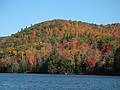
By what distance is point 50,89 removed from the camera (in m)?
74.2

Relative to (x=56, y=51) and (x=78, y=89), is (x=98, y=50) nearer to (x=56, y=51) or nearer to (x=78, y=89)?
(x=56, y=51)

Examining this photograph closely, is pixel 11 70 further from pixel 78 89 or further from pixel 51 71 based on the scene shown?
pixel 78 89

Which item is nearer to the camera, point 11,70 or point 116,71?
point 116,71

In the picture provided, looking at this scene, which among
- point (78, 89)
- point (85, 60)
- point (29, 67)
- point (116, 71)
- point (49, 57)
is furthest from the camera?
point (29, 67)

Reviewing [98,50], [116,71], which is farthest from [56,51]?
[116,71]

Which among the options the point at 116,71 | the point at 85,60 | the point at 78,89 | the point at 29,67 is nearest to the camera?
the point at 78,89

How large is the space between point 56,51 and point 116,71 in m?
45.7

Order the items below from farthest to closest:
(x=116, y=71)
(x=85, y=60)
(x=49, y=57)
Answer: (x=49, y=57) → (x=85, y=60) → (x=116, y=71)

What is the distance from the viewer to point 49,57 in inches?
7234

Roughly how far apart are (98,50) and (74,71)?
22318mm

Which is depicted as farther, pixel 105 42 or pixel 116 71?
pixel 105 42

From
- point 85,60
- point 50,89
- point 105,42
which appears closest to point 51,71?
point 85,60

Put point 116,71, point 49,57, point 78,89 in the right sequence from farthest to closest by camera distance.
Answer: point 49,57
point 116,71
point 78,89

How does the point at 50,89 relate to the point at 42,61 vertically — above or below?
below
